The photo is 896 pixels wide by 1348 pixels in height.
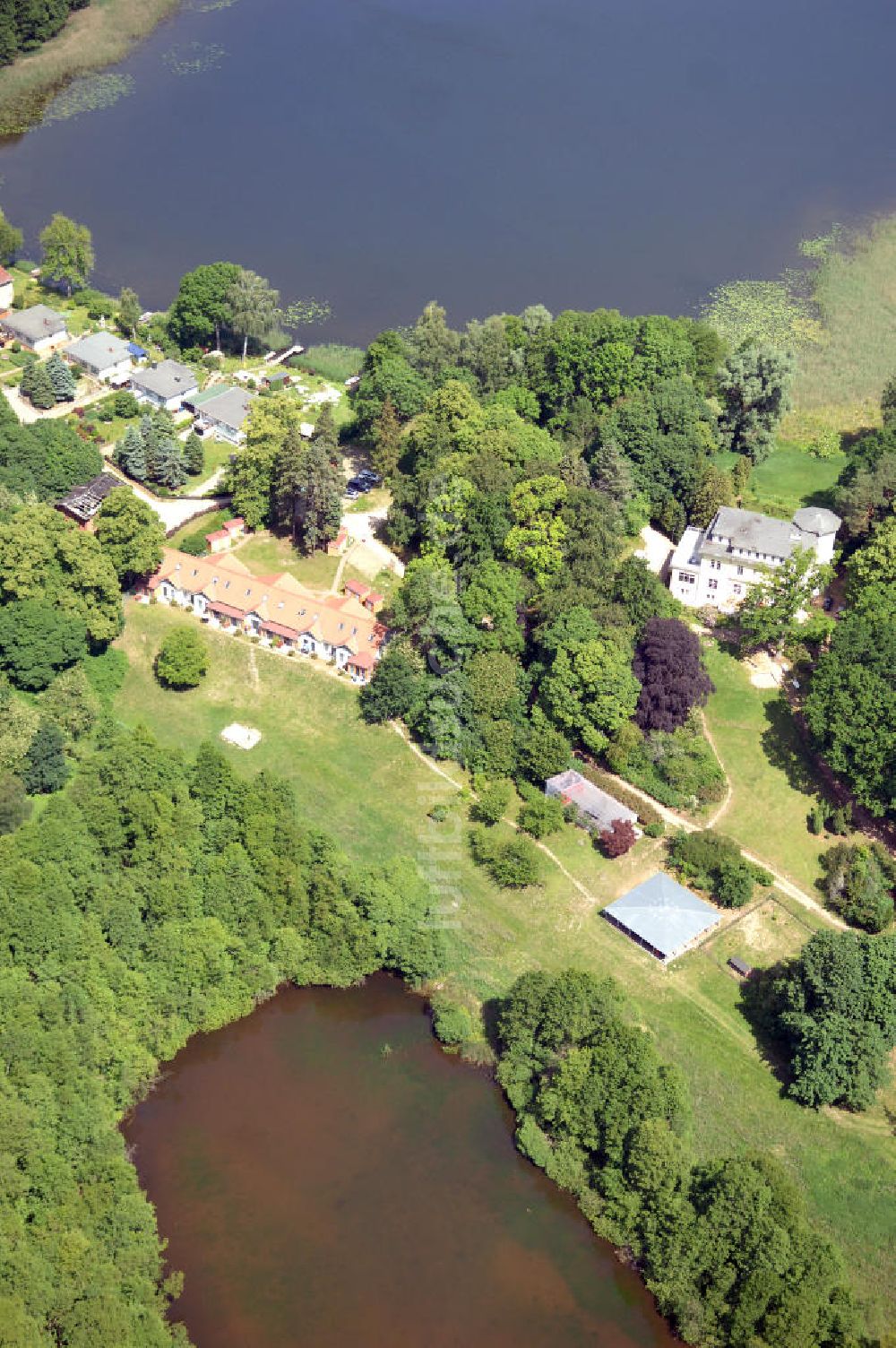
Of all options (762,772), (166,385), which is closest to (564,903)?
(762,772)

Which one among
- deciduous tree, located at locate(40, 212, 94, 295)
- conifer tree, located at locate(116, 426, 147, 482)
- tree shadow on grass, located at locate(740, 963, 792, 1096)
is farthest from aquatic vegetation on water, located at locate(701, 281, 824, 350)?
tree shadow on grass, located at locate(740, 963, 792, 1096)

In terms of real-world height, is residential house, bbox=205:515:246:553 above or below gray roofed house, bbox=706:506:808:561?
below

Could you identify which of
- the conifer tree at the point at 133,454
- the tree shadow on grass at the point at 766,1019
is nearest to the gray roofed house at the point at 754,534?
the tree shadow on grass at the point at 766,1019

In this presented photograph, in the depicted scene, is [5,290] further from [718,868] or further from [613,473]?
[718,868]

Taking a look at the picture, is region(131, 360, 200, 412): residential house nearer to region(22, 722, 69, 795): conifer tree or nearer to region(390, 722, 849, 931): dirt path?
region(22, 722, 69, 795): conifer tree

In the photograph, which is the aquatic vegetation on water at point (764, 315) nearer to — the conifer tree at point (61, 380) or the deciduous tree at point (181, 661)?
the conifer tree at point (61, 380)

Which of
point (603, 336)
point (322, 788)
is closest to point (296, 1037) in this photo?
point (322, 788)
